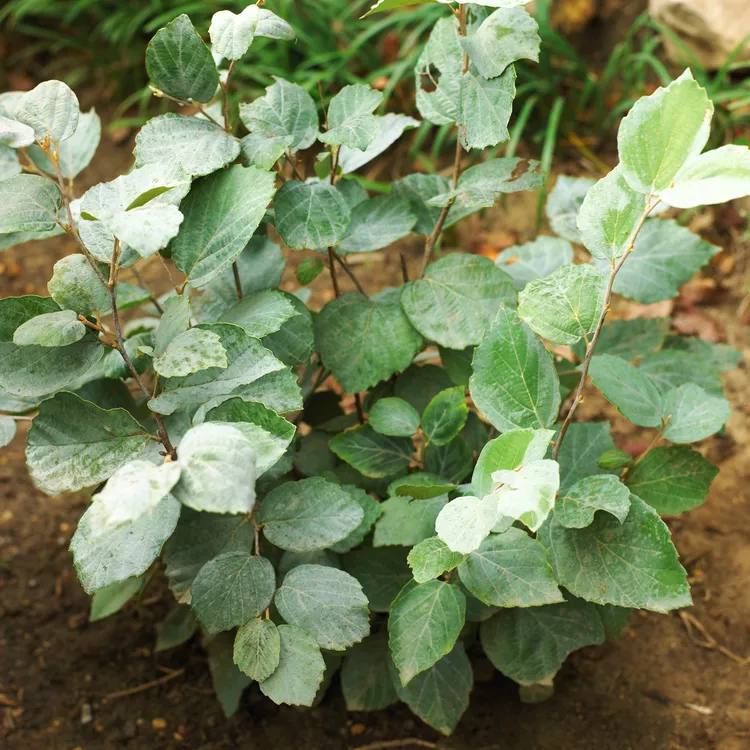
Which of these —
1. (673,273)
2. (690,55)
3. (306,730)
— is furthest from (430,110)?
(690,55)

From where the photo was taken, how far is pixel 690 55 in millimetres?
2576

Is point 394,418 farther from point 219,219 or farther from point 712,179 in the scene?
point 712,179

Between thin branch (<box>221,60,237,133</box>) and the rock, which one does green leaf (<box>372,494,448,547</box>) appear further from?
the rock

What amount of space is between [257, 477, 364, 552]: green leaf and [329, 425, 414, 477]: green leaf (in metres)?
0.11

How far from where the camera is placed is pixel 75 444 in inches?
35.6

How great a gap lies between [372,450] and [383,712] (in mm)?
581

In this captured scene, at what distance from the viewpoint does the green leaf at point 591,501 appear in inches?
34.7

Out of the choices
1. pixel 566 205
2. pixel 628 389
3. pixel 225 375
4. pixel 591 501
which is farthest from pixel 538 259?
pixel 225 375

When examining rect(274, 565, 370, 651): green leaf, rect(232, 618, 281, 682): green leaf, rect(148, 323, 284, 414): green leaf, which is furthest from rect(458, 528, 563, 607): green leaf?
rect(148, 323, 284, 414): green leaf

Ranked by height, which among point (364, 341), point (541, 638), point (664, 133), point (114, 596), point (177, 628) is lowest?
point (177, 628)

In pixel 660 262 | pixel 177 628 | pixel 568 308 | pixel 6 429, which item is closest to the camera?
pixel 568 308

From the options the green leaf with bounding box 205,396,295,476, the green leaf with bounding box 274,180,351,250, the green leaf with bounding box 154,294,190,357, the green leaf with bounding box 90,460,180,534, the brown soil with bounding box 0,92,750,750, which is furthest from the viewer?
the brown soil with bounding box 0,92,750,750

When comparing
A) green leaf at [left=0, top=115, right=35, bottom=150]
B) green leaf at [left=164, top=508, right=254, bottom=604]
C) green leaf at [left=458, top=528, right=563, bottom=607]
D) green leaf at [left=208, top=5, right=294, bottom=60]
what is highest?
green leaf at [left=208, top=5, right=294, bottom=60]

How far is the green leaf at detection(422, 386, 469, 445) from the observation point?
1102mm
